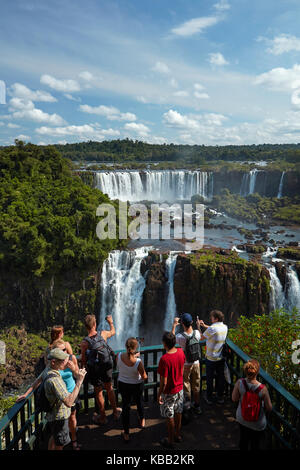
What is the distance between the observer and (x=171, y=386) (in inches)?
161

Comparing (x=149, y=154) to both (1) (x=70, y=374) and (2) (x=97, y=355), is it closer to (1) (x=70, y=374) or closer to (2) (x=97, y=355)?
(2) (x=97, y=355)

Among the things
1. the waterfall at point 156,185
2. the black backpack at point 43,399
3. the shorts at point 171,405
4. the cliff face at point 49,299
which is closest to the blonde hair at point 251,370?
the shorts at point 171,405

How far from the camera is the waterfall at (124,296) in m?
20.2

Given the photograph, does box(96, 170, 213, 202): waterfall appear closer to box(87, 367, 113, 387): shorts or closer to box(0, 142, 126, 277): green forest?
box(0, 142, 126, 277): green forest

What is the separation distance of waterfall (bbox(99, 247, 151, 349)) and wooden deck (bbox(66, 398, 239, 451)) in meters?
15.4

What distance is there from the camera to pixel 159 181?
4312cm

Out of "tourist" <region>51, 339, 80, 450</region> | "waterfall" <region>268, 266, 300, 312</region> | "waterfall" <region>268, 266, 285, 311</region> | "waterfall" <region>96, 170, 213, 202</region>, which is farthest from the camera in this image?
"waterfall" <region>96, 170, 213, 202</region>

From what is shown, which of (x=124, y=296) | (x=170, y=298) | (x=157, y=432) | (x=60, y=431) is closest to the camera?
(x=60, y=431)

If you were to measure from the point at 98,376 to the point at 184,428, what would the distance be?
Answer: 1417 mm

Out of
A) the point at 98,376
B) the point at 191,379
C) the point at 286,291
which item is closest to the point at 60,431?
the point at 98,376

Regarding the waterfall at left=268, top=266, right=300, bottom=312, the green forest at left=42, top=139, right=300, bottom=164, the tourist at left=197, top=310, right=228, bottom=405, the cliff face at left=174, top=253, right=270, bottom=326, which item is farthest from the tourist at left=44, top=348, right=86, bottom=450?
the green forest at left=42, top=139, right=300, bottom=164

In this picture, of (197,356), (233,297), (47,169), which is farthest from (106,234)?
(197,356)

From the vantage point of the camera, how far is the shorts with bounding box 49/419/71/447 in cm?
375

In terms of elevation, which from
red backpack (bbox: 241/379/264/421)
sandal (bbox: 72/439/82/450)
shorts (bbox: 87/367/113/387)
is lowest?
sandal (bbox: 72/439/82/450)
